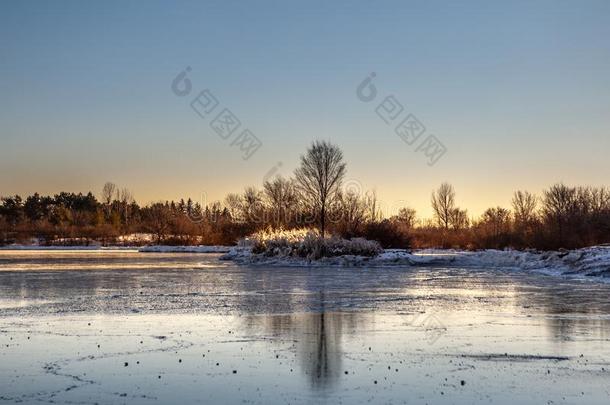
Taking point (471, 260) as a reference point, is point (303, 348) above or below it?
below

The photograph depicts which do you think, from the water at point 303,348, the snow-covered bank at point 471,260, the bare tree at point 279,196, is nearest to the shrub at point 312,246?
the snow-covered bank at point 471,260

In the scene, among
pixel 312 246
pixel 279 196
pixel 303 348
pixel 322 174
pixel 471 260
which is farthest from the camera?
pixel 279 196

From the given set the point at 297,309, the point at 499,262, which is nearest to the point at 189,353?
the point at 297,309

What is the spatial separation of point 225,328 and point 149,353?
2347 millimetres

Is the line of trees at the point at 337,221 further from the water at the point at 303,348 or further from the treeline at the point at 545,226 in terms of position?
the water at the point at 303,348

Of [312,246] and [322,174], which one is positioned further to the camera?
[322,174]

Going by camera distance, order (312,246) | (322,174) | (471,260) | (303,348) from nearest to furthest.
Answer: (303,348)
(471,260)
(312,246)
(322,174)

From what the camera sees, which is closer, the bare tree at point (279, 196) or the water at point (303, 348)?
the water at point (303, 348)

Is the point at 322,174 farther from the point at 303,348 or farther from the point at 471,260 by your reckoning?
the point at 303,348

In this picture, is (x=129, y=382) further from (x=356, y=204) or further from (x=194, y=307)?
(x=356, y=204)

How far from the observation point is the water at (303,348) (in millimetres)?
6301

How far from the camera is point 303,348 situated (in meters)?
8.67

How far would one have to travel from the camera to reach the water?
630 centimetres

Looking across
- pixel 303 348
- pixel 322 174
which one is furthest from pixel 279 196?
pixel 303 348
